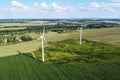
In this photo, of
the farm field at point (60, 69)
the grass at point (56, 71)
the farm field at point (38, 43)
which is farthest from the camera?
the farm field at point (38, 43)

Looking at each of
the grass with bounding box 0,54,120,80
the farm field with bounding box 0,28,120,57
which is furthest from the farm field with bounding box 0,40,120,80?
the farm field with bounding box 0,28,120,57

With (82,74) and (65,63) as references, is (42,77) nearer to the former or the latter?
(82,74)

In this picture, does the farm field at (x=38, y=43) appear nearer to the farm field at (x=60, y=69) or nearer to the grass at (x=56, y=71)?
the farm field at (x=60, y=69)

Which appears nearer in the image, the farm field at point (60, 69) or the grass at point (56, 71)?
the grass at point (56, 71)

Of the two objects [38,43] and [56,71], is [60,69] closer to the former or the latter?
[56,71]

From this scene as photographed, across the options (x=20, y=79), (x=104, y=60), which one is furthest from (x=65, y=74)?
(x=104, y=60)

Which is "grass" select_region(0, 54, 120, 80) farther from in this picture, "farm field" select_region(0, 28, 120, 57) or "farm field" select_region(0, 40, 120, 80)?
"farm field" select_region(0, 28, 120, 57)

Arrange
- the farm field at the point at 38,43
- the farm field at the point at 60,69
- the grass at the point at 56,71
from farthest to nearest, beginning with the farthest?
Answer: the farm field at the point at 38,43, the farm field at the point at 60,69, the grass at the point at 56,71

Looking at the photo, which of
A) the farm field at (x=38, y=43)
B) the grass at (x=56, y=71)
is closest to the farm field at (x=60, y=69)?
the grass at (x=56, y=71)

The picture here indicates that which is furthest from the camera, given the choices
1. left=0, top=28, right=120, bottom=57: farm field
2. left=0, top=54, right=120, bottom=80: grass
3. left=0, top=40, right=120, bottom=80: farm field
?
left=0, top=28, right=120, bottom=57: farm field
